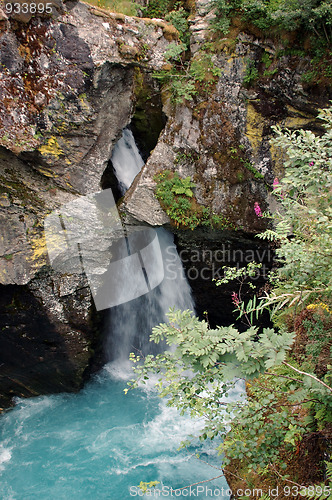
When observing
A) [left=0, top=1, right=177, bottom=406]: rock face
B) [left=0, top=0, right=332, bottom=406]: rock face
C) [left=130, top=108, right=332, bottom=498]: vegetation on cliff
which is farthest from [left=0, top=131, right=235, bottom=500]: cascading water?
[left=130, top=108, right=332, bottom=498]: vegetation on cliff

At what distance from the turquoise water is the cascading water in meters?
0.02

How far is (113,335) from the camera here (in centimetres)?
1051

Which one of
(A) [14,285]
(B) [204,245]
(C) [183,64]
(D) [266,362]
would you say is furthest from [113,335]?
(D) [266,362]

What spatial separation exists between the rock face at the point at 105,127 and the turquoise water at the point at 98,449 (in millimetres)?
1794

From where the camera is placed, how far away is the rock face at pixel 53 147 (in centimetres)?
669

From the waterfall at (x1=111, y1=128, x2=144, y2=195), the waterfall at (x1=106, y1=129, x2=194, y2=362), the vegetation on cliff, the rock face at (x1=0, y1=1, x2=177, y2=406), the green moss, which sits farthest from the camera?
the waterfall at (x1=106, y1=129, x2=194, y2=362)

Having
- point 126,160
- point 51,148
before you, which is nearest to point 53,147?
point 51,148

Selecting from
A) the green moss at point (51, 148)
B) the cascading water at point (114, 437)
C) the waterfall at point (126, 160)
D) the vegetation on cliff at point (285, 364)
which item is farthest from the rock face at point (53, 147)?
the vegetation on cliff at point (285, 364)

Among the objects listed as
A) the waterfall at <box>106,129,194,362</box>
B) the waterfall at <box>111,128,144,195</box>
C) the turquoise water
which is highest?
the waterfall at <box>111,128,144,195</box>

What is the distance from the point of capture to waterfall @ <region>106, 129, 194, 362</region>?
9.96 metres

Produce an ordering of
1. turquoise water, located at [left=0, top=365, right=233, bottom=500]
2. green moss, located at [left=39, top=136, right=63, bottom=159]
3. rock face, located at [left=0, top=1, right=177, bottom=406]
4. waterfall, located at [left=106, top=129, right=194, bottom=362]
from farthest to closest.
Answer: waterfall, located at [left=106, top=129, right=194, bottom=362]
green moss, located at [left=39, top=136, right=63, bottom=159]
turquoise water, located at [left=0, top=365, right=233, bottom=500]
rock face, located at [left=0, top=1, right=177, bottom=406]

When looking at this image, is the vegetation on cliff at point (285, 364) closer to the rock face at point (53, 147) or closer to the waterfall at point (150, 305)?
the rock face at point (53, 147)

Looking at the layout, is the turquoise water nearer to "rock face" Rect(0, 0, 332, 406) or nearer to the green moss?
"rock face" Rect(0, 0, 332, 406)

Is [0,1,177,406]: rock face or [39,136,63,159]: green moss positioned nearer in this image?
[0,1,177,406]: rock face
